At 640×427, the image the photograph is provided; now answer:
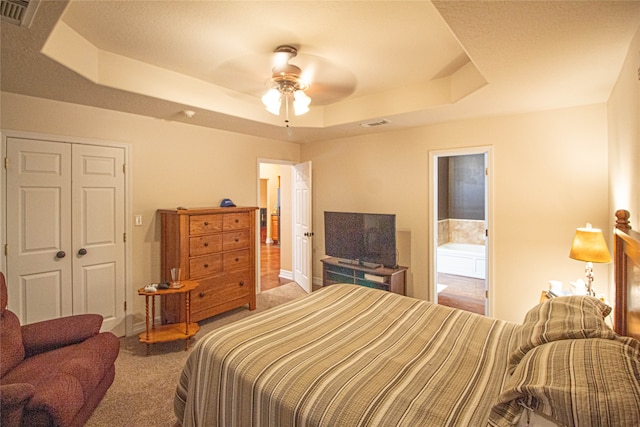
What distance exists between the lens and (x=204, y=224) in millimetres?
3516

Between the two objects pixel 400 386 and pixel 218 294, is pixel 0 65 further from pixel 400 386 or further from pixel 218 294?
pixel 400 386

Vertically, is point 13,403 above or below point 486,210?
below

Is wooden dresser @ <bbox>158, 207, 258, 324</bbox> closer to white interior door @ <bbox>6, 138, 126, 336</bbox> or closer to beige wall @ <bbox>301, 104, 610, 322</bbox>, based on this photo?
white interior door @ <bbox>6, 138, 126, 336</bbox>

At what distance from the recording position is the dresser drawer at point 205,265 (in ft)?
11.2

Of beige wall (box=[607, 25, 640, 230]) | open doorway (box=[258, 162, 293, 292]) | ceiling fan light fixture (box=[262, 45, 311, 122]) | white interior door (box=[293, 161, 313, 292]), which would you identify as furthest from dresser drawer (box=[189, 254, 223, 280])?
beige wall (box=[607, 25, 640, 230])

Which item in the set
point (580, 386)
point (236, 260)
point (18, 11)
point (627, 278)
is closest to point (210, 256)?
point (236, 260)

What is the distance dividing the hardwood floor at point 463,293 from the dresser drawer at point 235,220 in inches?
118

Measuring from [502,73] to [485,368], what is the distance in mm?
2031

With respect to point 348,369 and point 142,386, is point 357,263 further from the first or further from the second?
point 348,369

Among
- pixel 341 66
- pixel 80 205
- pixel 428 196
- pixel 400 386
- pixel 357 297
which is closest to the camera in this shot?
pixel 400 386

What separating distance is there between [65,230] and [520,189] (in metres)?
4.75

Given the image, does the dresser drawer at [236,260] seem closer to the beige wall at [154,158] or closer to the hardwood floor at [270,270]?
the beige wall at [154,158]

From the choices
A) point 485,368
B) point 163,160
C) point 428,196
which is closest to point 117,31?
point 163,160

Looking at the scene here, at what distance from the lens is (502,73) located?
2.24 m
